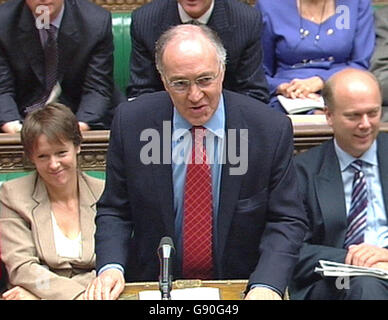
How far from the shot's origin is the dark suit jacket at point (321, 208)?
6.91 ft

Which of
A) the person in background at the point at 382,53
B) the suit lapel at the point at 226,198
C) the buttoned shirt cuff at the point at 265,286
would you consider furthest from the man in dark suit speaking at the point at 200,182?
the person in background at the point at 382,53

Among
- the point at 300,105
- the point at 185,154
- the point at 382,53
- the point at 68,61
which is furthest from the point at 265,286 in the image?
the point at 382,53

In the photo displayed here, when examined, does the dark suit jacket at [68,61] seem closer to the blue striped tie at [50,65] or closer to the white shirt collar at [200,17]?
the blue striped tie at [50,65]

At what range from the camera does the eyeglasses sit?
181 cm

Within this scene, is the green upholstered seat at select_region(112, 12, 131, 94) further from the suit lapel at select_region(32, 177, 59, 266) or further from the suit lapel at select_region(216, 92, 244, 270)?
the suit lapel at select_region(216, 92, 244, 270)

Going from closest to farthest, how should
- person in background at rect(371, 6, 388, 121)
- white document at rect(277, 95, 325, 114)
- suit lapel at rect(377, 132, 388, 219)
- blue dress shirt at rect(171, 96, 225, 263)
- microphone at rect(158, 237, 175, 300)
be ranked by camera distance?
1. microphone at rect(158, 237, 175, 300)
2. blue dress shirt at rect(171, 96, 225, 263)
3. suit lapel at rect(377, 132, 388, 219)
4. white document at rect(277, 95, 325, 114)
5. person in background at rect(371, 6, 388, 121)

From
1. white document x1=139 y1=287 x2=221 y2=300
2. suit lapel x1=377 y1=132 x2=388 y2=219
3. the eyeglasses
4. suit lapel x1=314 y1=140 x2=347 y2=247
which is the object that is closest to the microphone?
white document x1=139 y1=287 x2=221 y2=300

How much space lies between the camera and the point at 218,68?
1.82 metres

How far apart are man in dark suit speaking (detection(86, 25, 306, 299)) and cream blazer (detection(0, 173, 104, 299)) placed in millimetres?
230

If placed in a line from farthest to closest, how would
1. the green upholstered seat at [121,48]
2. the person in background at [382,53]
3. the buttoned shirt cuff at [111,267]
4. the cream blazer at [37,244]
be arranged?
the green upholstered seat at [121,48]
the person in background at [382,53]
the cream blazer at [37,244]
the buttoned shirt cuff at [111,267]

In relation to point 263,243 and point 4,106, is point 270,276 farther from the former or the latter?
point 4,106

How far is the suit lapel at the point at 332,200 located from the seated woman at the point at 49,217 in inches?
22.4

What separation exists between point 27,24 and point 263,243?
47.7 inches

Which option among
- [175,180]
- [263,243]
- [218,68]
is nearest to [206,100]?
[218,68]
